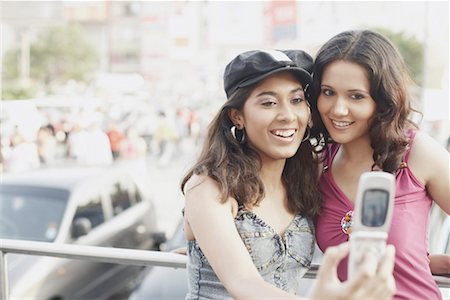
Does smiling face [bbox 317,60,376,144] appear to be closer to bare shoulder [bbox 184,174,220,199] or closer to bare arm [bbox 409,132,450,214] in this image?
bare arm [bbox 409,132,450,214]

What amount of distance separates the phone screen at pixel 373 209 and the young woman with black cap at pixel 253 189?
0.57m

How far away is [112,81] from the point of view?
116 feet

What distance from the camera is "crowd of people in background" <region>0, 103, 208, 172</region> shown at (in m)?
11.9

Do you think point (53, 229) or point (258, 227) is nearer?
point (258, 227)

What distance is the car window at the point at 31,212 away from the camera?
5914 mm

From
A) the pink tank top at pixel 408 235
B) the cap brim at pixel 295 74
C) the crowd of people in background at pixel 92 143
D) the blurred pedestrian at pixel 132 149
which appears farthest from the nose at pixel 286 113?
the blurred pedestrian at pixel 132 149

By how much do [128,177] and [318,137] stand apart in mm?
5644

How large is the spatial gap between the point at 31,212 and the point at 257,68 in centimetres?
455

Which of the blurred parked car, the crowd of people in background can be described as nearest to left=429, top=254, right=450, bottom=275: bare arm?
the blurred parked car

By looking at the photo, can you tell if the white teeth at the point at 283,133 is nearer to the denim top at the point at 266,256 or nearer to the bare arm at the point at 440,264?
the denim top at the point at 266,256

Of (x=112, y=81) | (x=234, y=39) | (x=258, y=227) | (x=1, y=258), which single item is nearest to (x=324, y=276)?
(x=258, y=227)

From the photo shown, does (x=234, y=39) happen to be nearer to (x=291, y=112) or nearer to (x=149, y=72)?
(x=291, y=112)

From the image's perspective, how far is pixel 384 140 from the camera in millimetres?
2121

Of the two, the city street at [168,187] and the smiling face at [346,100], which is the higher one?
the smiling face at [346,100]
